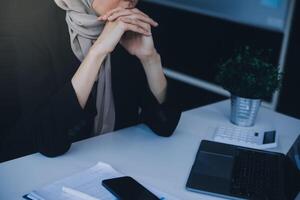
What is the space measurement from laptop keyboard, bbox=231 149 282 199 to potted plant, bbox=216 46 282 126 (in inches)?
9.1

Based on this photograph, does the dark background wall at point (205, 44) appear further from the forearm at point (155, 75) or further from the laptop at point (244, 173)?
the laptop at point (244, 173)

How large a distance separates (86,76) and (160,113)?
31cm

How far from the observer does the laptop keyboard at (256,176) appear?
1166mm

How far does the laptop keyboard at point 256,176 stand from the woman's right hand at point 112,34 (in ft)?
1.74

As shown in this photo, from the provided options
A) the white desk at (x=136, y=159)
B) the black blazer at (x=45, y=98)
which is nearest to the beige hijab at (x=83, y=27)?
the black blazer at (x=45, y=98)

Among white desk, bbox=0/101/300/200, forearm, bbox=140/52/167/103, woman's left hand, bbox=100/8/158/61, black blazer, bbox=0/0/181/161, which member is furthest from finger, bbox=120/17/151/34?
white desk, bbox=0/101/300/200

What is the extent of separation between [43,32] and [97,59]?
202 millimetres

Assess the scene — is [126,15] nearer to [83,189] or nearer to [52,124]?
[52,124]

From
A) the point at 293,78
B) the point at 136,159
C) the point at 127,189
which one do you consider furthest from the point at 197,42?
the point at 127,189

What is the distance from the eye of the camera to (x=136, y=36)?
158cm

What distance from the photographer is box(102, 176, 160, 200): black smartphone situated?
3.56 ft

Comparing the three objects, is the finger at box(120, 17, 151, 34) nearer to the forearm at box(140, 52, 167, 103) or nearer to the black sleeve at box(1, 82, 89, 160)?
the forearm at box(140, 52, 167, 103)

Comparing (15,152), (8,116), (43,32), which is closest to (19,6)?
(43,32)

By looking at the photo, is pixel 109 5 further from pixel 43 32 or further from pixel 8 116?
pixel 8 116
